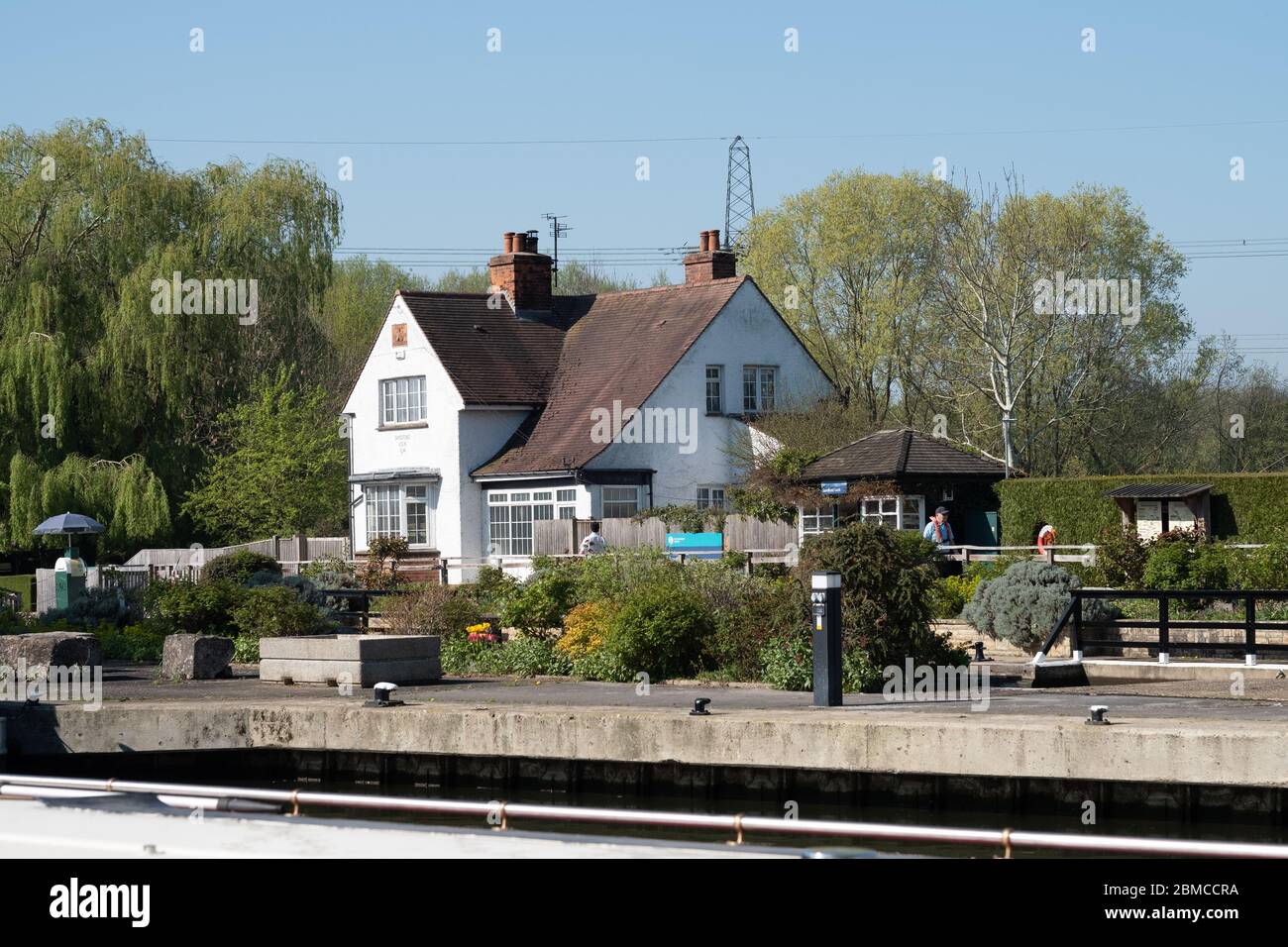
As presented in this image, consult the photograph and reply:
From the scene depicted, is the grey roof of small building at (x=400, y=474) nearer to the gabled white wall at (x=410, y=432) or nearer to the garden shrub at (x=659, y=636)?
the gabled white wall at (x=410, y=432)

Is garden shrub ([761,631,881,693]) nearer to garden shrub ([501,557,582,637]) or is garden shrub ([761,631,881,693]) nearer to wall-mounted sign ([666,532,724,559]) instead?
garden shrub ([501,557,582,637])

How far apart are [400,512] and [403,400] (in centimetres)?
330

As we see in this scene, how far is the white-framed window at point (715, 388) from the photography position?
4997 centimetres

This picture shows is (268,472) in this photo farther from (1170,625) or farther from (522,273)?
(1170,625)

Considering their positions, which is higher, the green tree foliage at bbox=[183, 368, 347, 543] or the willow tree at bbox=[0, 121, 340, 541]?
the willow tree at bbox=[0, 121, 340, 541]

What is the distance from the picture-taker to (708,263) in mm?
53656

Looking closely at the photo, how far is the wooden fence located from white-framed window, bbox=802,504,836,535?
54 cm

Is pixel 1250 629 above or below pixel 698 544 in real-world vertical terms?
below

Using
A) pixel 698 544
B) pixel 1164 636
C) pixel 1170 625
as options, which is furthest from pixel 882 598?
pixel 698 544

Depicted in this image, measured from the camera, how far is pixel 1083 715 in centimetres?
1683

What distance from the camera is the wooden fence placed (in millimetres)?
41969

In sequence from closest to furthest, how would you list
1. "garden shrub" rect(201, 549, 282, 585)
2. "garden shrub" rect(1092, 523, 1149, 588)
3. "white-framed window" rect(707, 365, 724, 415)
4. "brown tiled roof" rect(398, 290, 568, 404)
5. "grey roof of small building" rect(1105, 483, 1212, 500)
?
"garden shrub" rect(201, 549, 282, 585) < "garden shrub" rect(1092, 523, 1149, 588) < "grey roof of small building" rect(1105, 483, 1212, 500) < "white-framed window" rect(707, 365, 724, 415) < "brown tiled roof" rect(398, 290, 568, 404)

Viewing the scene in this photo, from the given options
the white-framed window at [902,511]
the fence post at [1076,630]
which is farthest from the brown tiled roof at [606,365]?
the fence post at [1076,630]

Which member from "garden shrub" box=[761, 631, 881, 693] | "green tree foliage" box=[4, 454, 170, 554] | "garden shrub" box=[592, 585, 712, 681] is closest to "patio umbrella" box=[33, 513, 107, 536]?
"green tree foliage" box=[4, 454, 170, 554]
